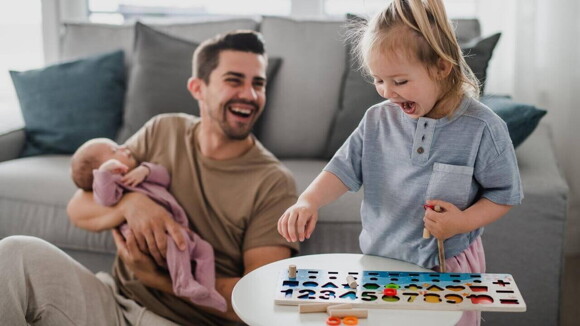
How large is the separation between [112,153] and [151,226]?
25cm

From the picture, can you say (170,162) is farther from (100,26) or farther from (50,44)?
(50,44)

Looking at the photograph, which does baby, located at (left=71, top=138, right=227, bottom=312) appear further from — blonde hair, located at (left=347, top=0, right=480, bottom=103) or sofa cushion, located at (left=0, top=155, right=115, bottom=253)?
blonde hair, located at (left=347, top=0, right=480, bottom=103)

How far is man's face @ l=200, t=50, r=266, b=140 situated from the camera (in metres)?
1.84

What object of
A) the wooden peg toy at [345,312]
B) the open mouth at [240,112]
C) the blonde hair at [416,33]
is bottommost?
the wooden peg toy at [345,312]

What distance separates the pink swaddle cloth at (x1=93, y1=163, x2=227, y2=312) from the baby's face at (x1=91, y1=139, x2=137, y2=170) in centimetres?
7

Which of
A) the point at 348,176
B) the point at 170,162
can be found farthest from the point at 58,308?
the point at 348,176

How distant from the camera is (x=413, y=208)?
4.42ft

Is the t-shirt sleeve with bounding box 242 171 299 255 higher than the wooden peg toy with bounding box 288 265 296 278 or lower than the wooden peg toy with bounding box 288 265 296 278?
lower

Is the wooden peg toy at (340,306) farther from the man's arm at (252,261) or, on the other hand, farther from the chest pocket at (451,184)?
the man's arm at (252,261)

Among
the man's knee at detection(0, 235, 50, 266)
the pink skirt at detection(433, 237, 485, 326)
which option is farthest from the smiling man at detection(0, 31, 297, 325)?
the pink skirt at detection(433, 237, 485, 326)

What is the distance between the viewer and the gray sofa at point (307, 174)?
1.92m

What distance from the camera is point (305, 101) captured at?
2504 mm

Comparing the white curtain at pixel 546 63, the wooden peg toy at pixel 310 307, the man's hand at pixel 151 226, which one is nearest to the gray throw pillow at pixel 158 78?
the man's hand at pixel 151 226

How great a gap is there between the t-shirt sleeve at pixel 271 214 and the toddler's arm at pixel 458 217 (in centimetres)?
55
